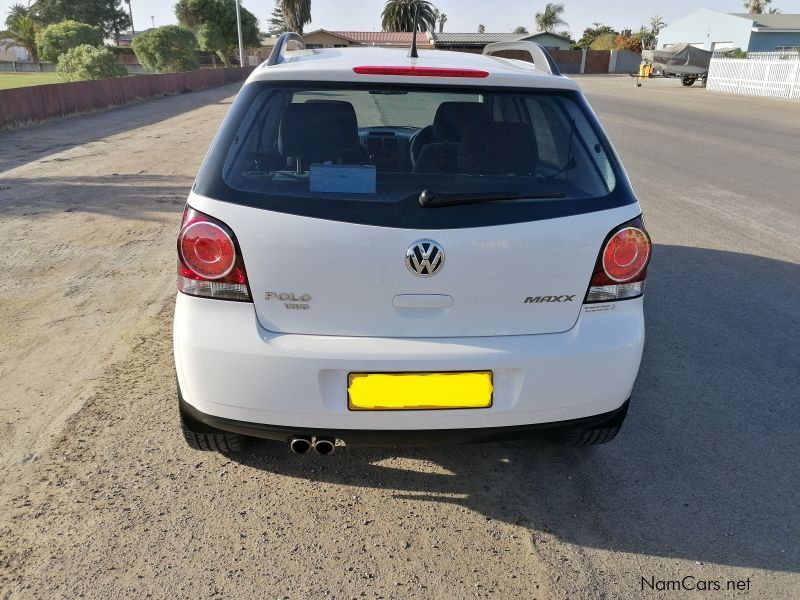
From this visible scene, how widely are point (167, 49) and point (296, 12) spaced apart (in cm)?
1791

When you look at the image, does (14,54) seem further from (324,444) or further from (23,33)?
(324,444)

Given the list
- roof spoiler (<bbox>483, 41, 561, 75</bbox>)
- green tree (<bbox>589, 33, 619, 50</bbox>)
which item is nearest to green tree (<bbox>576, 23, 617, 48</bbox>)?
green tree (<bbox>589, 33, 619, 50</bbox>)

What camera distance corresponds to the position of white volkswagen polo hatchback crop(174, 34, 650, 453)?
2.23 metres

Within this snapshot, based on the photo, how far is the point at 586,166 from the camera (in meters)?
2.55

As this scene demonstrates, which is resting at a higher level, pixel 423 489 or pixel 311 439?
pixel 311 439

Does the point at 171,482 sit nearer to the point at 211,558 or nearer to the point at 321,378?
the point at 211,558

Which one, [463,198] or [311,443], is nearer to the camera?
[463,198]

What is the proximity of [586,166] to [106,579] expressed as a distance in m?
2.30

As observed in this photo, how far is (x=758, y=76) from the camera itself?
32.0m

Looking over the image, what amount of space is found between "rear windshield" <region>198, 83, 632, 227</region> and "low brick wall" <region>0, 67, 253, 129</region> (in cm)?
1642

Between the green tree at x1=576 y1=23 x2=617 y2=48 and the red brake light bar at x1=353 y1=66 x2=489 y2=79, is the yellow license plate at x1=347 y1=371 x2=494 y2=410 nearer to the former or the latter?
the red brake light bar at x1=353 y1=66 x2=489 y2=79

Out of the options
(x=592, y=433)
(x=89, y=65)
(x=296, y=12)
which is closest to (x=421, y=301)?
(x=592, y=433)

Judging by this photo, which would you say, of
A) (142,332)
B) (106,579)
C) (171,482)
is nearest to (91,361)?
(142,332)

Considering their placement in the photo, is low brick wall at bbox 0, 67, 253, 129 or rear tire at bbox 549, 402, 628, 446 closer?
rear tire at bbox 549, 402, 628, 446
